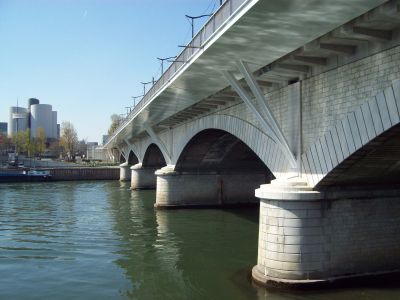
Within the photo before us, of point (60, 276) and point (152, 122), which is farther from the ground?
point (152, 122)

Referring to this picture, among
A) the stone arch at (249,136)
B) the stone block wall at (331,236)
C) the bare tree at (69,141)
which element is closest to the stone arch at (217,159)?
the stone arch at (249,136)

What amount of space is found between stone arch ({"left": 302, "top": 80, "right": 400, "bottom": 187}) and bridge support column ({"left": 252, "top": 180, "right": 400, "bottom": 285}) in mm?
582

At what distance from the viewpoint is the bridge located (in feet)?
37.6

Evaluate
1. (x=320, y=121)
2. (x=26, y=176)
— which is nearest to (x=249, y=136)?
(x=320, y=121)

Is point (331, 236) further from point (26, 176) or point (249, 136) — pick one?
point (26, 176)

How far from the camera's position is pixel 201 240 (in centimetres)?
2267

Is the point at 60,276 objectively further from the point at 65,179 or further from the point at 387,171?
the point at 65,179

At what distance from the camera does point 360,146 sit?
12266mm

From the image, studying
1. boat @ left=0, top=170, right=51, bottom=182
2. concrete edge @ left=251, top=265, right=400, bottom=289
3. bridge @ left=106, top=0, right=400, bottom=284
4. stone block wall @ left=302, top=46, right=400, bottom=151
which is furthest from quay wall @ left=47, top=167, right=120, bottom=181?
stone block wall @ left=302, top=46, right=400, bottom=151

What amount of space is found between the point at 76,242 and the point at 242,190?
14962mm

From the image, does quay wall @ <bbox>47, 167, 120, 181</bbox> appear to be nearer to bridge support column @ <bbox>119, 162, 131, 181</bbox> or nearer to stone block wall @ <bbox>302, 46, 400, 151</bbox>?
bridge support column @ <bbox>119, 162, 131, 181</bbox>

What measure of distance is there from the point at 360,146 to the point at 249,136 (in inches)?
354

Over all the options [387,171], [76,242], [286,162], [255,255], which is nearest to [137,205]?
[76,242]

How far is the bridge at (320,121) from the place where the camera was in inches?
451
